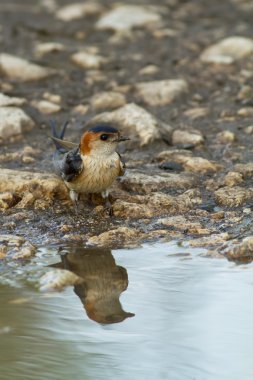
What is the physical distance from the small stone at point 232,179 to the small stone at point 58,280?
2215mm

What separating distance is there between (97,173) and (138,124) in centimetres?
186

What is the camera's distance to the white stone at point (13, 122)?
8484 mm

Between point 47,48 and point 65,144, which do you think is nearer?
point 65,144

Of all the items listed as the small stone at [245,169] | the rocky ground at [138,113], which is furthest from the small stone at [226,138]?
the small stone at [245,169]

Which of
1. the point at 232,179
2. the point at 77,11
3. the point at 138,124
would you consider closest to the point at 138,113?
the point at 138,124

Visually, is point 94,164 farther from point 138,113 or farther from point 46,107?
point 46,107

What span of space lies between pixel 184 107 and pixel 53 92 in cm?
155

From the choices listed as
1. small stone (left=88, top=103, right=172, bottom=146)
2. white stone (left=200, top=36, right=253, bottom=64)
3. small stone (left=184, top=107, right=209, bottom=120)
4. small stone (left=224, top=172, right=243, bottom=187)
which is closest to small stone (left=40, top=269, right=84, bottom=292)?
small stone (left=224, top=172, right=243, bottom=187)

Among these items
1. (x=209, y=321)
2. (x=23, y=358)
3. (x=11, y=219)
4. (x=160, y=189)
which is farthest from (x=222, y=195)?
(x=23, y=358)

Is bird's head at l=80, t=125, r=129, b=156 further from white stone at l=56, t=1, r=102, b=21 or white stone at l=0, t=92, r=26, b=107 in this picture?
white stone at l=56, t=1, r=102, b=21

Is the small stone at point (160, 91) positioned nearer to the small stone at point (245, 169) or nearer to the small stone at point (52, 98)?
the small stone at point (52, 98)

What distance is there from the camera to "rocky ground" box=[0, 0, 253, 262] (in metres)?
6.54

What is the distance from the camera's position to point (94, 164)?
662 centimetres

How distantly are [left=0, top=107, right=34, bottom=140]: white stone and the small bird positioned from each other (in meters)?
1.84
